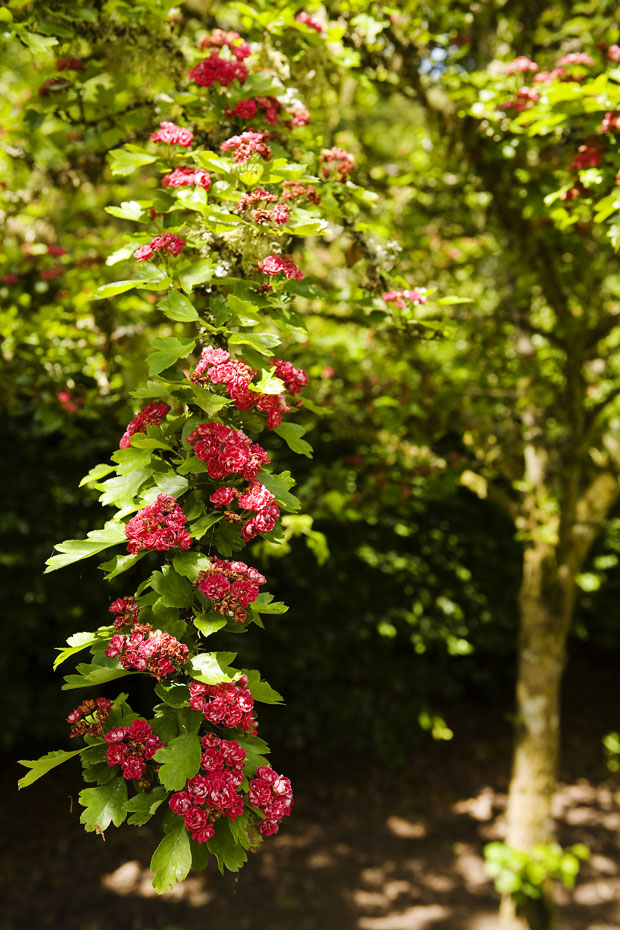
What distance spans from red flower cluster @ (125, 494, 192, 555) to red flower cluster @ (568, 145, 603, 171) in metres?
2.00

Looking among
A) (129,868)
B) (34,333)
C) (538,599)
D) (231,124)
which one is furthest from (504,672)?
(231,124)

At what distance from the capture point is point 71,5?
240 cm

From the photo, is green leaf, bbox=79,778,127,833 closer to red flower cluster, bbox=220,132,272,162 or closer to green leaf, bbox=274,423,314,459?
green leaf, bbox=274,423,314,459

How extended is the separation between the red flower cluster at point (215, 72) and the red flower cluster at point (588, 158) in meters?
1.28

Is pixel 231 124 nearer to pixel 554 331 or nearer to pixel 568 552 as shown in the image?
pixel 554 331

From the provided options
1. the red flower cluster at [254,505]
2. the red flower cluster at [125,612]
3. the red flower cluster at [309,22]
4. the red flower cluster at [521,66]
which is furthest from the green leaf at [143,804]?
the red flower cluster at [521,66]

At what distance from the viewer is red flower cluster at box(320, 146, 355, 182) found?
2287 millimetres

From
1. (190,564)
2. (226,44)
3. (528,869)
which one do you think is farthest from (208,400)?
(528,869)

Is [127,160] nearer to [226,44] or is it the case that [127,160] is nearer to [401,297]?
[226,44]

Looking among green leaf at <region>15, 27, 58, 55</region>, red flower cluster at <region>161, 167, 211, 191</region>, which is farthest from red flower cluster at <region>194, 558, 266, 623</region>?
green leaf at <region>15, 27, 58, 55</region>

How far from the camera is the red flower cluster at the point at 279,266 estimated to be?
176 centimetres

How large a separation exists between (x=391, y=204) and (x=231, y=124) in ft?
9.68

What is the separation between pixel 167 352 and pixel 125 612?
2.14 ft

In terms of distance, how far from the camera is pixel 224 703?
136 cm
